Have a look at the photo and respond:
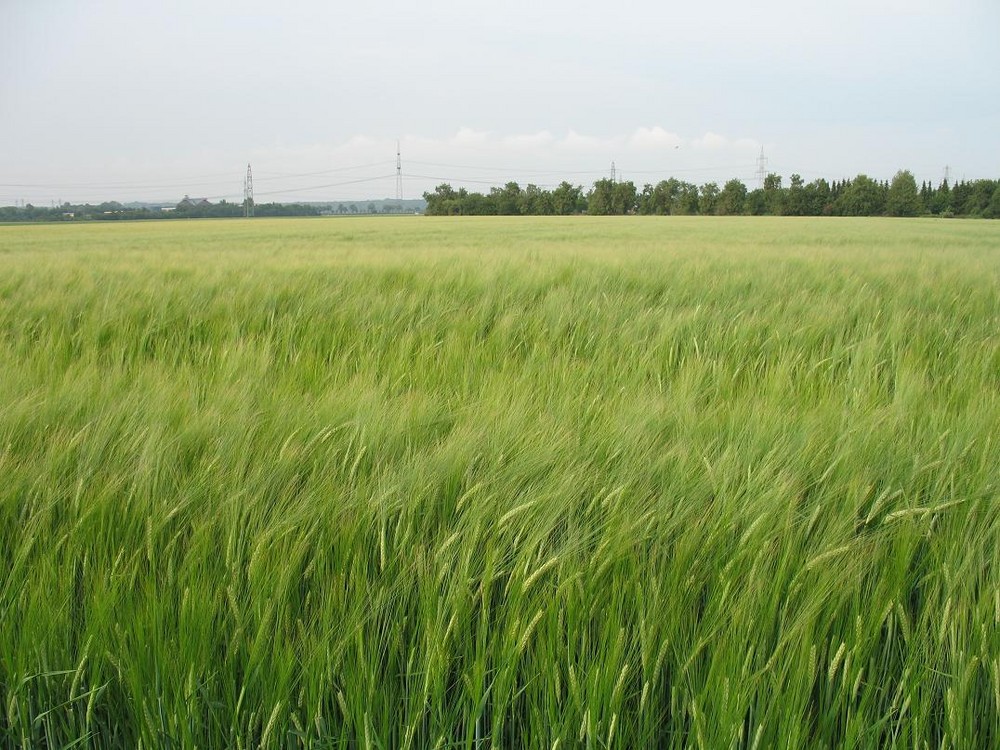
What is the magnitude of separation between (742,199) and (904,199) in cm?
1283

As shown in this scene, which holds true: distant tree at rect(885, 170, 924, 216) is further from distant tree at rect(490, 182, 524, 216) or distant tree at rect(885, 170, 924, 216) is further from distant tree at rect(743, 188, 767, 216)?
distant tree at rect(490, 182, 524, 216)

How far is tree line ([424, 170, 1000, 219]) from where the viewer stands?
5328 centimetres

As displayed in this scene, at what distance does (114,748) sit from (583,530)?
2.25ft

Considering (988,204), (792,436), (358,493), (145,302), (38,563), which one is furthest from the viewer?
(988,204)

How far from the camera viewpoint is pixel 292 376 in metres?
2.11

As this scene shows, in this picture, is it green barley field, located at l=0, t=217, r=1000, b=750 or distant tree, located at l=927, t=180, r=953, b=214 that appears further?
distant tree, located at l=927, t=180, r=953, b=214

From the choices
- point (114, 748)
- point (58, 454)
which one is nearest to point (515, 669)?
point (114, 748)

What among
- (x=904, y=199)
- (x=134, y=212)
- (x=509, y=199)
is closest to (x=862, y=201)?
(x=904, y=199)

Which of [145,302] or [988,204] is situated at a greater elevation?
[988,204]

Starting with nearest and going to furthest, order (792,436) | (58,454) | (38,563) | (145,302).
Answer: (38,563)
(58,454)
(792,436)
(145,302)

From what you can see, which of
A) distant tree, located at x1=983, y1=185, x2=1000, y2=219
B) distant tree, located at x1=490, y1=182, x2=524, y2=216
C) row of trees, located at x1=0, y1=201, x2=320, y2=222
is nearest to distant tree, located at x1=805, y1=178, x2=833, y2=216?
distant tree, located at x1=983, y1=185, x2=1000, y2=219

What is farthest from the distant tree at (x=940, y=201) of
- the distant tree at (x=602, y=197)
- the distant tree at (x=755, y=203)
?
the distant tree at (x=602, y=197)

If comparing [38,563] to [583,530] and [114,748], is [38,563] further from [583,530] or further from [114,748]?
[583,530]

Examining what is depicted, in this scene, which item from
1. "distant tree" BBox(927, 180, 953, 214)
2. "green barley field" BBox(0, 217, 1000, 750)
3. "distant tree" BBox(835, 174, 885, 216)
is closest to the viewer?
"green barley field" BBox(0, 217, 1000, 750)
